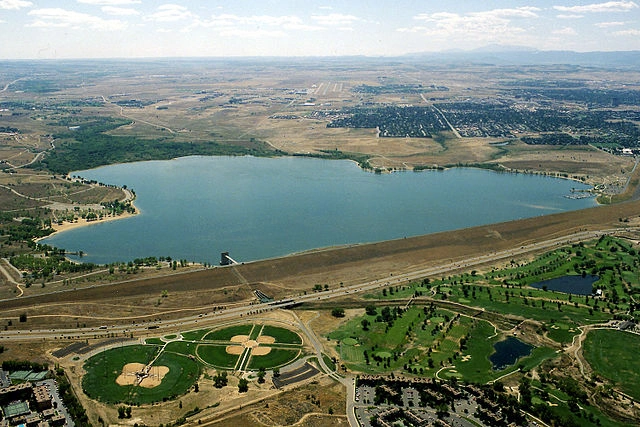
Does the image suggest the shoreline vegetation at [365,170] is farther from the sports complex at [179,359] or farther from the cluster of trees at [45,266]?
the sports complex at [179,359]

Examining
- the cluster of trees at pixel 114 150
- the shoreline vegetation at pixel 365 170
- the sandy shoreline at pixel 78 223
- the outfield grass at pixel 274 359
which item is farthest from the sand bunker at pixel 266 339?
the cluster of trees at pixel 114 150

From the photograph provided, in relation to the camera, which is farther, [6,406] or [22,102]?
[22,102]

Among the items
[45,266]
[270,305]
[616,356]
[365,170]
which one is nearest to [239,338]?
[270,305]

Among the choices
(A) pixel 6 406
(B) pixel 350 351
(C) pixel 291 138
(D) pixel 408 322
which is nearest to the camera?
(A) pixel 6 406

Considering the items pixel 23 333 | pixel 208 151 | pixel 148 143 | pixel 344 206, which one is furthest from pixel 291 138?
pixel 23 333

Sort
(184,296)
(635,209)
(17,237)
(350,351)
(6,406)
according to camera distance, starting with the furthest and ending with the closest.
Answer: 1. (635,209)
2. (17,237)
3. (184,296)
4. (350,351)
5. (6,406)

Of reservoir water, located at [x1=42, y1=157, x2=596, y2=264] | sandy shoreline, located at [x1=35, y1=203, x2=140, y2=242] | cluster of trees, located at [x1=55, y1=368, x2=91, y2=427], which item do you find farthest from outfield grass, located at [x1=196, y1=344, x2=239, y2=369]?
sandy shoreline, located at [x1=35, y1=203, x2=140, y2=242]

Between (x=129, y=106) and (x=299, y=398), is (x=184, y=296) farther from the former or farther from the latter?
(x=129, y=106)
